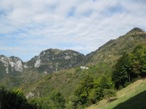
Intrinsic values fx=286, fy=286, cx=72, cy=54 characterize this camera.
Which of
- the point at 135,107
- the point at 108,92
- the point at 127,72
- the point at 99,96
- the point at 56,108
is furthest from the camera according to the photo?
the point at 56,108

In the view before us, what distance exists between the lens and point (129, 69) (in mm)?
117688

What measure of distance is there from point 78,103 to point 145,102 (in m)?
68.4

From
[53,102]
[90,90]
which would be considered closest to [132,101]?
[90,90]

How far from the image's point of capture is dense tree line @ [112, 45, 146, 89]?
11319cm

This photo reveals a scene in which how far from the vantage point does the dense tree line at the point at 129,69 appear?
113m

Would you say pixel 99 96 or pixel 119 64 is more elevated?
pixel 119 64

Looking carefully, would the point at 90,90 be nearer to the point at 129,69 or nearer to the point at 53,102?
the point at 129,69

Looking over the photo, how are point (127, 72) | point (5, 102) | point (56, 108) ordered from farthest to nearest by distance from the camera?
point (56, 108), point (127, 72), point (5, 102)

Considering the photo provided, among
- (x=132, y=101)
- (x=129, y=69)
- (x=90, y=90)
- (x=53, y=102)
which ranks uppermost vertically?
(x=129, y=69)

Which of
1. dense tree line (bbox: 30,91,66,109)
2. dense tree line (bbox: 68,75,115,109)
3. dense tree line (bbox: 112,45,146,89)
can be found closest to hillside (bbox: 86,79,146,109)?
dense tree line (bbox: 68,75,115,109)

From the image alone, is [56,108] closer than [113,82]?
No

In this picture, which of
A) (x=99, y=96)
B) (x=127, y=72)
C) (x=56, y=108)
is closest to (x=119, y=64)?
(x=127, y=72)

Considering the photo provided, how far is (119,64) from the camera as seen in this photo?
122 m

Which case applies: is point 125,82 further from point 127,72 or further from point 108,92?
point 108,92
